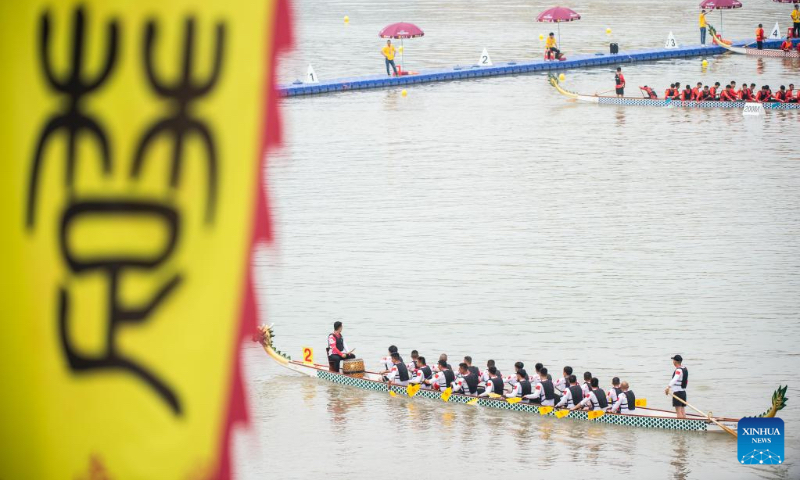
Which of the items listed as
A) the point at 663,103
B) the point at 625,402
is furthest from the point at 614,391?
the point at 663,103

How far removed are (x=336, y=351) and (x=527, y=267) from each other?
6954 mm

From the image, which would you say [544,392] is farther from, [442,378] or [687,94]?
[687,94]

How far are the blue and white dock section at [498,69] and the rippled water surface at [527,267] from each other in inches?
49.5

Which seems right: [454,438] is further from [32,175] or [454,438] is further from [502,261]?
[32,175]

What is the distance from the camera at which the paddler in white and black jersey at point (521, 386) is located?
1784cm

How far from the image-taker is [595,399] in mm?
17312

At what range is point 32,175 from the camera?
212 cm

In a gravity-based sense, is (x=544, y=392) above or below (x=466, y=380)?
below

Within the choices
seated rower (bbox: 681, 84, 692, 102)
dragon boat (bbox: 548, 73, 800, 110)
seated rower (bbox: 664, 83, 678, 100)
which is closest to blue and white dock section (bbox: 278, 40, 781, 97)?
dragon boat (bbox: 548, 73, 800, 110)

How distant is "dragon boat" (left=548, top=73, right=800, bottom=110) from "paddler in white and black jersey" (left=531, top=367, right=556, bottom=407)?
25.0m

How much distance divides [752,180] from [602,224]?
580 centimetres

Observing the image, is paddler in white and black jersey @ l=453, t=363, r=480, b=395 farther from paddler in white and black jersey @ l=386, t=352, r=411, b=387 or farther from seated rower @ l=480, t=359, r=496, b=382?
paddler in white and black jersey @ l=386, t=352, r=411, b=387

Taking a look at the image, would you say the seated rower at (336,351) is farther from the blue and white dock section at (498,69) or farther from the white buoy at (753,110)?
the blue and white dock section at (498,69)

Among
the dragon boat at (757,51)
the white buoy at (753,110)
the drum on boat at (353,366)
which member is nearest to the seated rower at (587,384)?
the drum on boat at (353,366)
